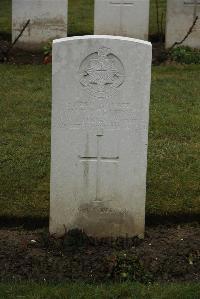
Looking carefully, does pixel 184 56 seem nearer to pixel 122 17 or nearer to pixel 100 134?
pixel 122 17

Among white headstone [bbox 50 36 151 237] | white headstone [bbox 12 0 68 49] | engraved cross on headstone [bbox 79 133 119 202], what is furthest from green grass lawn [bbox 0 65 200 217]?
white headstone [bbox 12 0 68 49]

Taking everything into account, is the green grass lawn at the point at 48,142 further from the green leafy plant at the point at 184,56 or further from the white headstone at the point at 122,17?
the white headstone at the point at 122,17

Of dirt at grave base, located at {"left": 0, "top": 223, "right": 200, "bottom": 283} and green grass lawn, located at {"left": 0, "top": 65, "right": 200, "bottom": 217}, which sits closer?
dirt at grave base, located at {"left": 0, "top": 223, "right": 200, "bottom": 283}

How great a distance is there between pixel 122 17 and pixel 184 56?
132cm

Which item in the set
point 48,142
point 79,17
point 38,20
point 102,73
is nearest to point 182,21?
point 38,20

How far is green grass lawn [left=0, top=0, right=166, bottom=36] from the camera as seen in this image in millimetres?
13874

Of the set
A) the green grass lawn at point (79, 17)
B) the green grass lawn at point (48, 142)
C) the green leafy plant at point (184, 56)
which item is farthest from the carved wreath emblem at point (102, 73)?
the green grass lawn at point (79, 17)

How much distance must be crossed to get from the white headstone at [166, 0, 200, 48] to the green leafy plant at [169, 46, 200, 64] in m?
0.45

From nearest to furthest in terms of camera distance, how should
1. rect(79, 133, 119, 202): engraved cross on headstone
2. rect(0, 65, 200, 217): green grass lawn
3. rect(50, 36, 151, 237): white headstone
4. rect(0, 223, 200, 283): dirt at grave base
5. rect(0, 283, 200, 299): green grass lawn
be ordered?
rect(0, 283, 200, 299): green grass lawn → rect(0, 223, 200, 283): dirt at grave base → rect(50, 36, 151, 237): white headstone → rect(79, 133, 119, 202): engraved cross on headstone → rect(0, 65, 200, 217): green grass lawn

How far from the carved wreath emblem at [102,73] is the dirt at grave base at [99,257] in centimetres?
105

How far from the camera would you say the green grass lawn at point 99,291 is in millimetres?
4801

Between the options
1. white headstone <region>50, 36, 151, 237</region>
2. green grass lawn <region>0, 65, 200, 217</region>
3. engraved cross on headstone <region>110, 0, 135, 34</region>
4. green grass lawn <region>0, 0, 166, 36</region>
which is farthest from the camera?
green grass lawn <region>0, 0, 166, 36</region>

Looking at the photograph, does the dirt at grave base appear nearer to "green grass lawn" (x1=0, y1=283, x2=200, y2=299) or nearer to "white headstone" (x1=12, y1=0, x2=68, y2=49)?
"green grass lawn" (x1=0, y1=283, x2=200, y2=299)

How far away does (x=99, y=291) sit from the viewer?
4848mm
